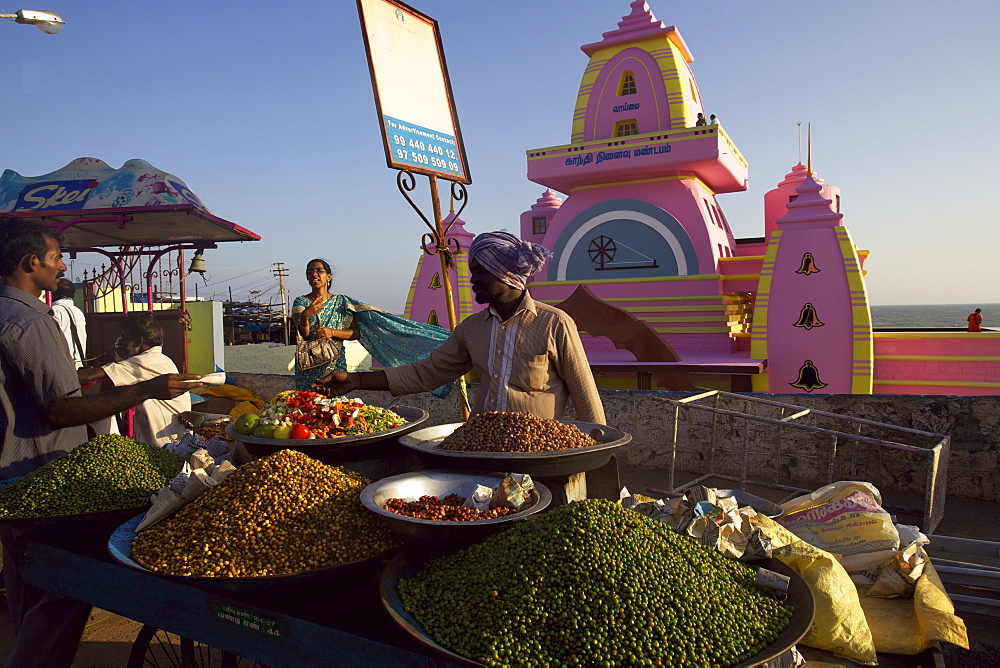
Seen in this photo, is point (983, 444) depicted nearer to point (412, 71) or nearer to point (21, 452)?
point (412, 71)

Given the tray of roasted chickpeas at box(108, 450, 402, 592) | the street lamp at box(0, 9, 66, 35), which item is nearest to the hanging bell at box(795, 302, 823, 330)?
the tray of roasted chickpeas at box(108, 450, 402, 592)

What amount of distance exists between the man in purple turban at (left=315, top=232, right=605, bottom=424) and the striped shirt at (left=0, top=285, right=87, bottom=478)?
3.44ft

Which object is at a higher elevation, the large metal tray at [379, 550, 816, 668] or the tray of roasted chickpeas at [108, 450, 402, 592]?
the tray of roasted chickpeas at [108, 450, 402, 592]

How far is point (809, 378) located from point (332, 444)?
7203 millimetres

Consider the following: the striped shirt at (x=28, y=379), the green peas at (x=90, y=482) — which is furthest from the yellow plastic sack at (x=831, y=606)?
the striped shirt at (x=28, y=379)

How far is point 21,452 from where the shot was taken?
8.23 feet

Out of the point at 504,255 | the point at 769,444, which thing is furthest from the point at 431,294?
the point at 504,255

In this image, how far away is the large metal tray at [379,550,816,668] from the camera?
1417mm

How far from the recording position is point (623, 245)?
958cm

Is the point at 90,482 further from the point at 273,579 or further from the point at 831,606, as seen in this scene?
the point at 831,606

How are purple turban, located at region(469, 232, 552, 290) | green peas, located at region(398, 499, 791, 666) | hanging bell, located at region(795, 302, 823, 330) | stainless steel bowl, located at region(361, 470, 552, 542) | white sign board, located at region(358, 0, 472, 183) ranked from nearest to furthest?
green peas, located at region(398, 499, 791, 666) → stainless steel bowl, located at region(361, 470, 552, 542) → purple turban, located at region(469, 232, 552, 290) → white sign board, located at region(358, 0, 472, 183) → hanging bell, located at region(795, 302, 823, 330)

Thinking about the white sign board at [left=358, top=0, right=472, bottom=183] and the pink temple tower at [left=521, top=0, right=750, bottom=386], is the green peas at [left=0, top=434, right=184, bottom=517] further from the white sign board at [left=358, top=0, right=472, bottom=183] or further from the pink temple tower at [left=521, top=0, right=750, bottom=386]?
the pink temple tower at [left=521, top=0, right=750, bottom=386]

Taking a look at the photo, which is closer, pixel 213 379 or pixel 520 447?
pixel 520 447

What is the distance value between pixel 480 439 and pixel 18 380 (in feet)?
6.00
